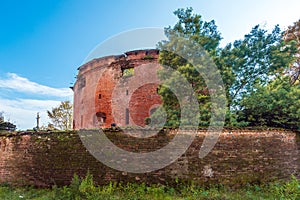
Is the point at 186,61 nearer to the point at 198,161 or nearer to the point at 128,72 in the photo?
the point at 198,161

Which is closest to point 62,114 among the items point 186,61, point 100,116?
point 100,116

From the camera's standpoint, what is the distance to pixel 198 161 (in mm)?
6195

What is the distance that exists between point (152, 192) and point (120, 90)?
8.97 m

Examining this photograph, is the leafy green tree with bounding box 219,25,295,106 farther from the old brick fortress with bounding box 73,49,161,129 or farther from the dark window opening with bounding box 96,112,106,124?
the dark window opening with bounding box 96,112,106,124

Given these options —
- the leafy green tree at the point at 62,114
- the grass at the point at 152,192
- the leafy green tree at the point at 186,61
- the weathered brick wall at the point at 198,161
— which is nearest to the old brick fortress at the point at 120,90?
the leafy green tree at the point at 186,61

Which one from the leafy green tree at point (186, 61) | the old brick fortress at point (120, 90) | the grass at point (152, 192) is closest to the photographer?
the grass at point (152, 192)

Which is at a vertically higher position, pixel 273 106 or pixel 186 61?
pixel 186 61

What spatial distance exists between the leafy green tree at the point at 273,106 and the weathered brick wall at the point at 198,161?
56 cm

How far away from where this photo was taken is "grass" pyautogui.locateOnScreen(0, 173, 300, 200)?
536 centimetres

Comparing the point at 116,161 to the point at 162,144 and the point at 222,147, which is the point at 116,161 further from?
the point at 222,147

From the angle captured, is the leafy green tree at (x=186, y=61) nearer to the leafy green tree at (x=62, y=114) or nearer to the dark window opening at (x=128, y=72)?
the dark window opening at (x=128, y=72)

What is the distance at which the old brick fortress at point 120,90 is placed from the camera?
12.9 metres

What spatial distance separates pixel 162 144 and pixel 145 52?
27.7 ft

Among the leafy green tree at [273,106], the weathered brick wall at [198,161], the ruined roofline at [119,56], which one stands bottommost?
the weathered brick wall at [198,161]
